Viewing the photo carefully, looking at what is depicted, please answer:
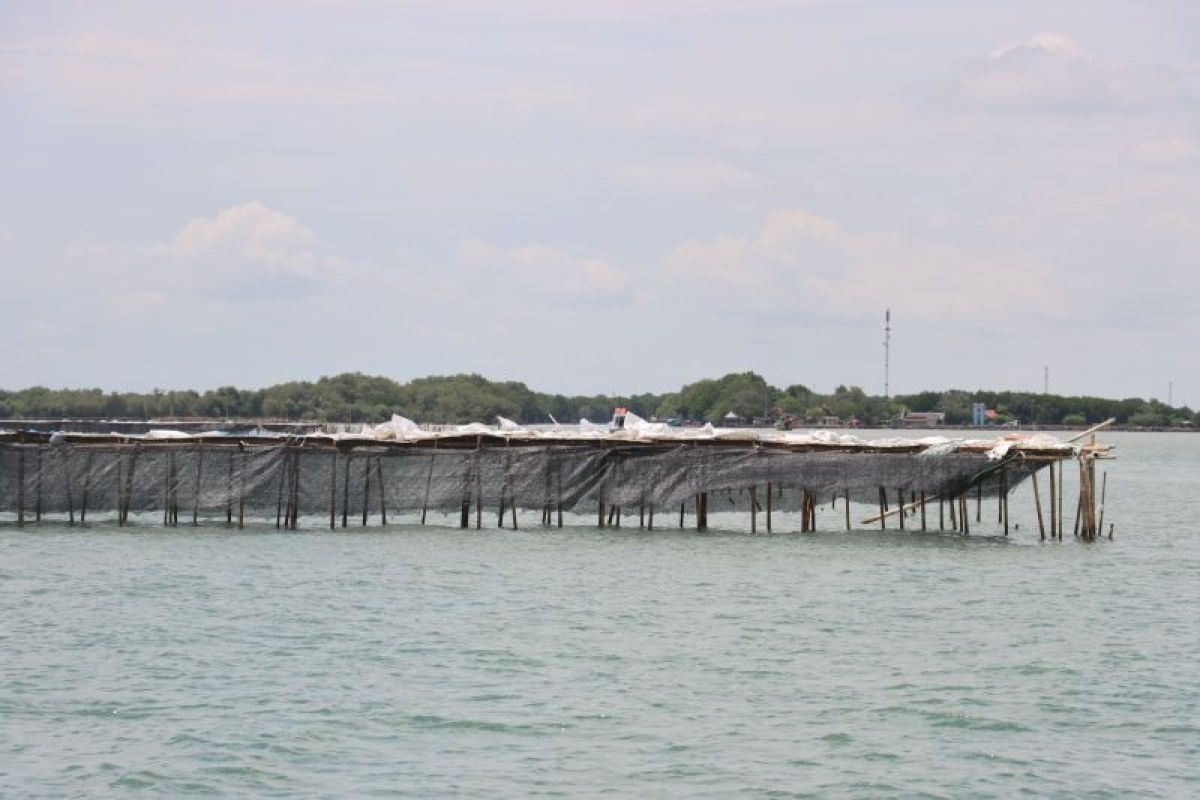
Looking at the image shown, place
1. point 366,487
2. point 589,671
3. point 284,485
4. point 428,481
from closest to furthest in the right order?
point 589,671 → point 428,481 → point 366,487 → point 284,485

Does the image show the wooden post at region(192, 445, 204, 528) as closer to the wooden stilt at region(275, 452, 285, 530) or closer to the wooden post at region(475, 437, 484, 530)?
the wooden stilt at region(275, 452, 285, 530)

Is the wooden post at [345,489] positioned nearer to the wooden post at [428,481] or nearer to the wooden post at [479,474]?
the wooden post at [428,481]

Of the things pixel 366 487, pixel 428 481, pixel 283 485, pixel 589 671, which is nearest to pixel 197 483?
pixel 283 485

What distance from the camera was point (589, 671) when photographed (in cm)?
2209

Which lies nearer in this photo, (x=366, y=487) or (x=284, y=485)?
(x=366, y=487)

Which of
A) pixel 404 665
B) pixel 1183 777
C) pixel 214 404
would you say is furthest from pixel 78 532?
pixel 214 404

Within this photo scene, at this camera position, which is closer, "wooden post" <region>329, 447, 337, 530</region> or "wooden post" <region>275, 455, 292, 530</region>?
"wooden post" <region>329, 447, 337, 530</region>

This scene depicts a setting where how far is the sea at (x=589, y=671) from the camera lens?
17.0 meters

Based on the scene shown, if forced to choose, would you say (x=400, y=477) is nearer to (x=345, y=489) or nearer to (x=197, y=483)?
(x=345, y=489)

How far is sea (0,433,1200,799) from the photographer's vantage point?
16969 mm

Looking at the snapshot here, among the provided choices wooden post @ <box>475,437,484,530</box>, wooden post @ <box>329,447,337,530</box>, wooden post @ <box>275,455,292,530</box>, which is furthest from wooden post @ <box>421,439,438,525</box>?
wooden post @ <box>275,455,292,530</box>

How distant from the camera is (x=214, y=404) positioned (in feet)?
541

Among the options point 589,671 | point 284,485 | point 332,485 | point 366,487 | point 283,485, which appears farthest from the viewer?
point 284,485

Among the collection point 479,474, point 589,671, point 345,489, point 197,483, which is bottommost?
point 589,671
